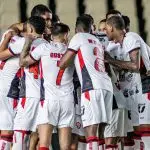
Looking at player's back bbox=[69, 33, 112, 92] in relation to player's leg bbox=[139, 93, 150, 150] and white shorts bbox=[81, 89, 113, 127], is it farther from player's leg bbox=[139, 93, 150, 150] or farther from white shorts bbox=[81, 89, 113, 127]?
player's leg bbox=[139, 93, 150, 150]

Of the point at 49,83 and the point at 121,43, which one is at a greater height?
the point at 121,43

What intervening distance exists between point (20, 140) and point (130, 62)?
132 centimetres

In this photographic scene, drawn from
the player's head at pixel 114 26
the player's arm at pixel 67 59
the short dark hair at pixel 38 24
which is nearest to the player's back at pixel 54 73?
the player's arm at pixel 67 59

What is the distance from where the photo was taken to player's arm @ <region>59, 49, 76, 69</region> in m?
4.42

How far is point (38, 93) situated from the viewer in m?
4.70

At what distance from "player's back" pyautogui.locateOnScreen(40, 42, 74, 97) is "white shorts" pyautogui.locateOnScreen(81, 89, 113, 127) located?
0.83 feet

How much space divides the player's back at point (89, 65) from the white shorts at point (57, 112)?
9.1 inches

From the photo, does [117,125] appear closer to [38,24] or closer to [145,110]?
[145,110]

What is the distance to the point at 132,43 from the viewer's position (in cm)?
466

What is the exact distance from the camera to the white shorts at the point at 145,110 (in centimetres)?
499

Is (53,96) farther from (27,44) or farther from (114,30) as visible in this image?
(114,30)

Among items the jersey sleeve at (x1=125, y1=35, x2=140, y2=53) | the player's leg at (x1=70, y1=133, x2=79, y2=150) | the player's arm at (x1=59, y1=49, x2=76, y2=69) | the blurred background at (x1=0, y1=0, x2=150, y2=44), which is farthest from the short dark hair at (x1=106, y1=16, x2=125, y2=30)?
the blurred background at (x1=0, y1=0, x2=150, y2=44)

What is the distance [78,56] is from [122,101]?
0.96m

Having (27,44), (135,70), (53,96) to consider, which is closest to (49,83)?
(53,96)
